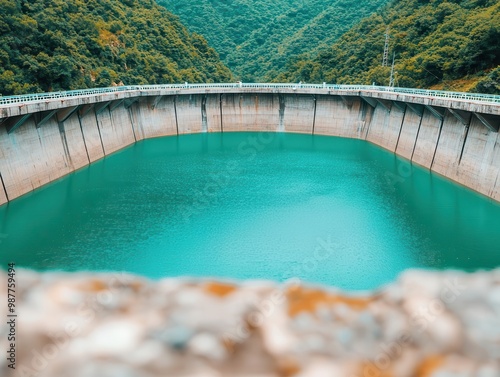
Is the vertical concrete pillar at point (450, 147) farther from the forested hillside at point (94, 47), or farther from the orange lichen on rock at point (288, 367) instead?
the forested hillside at point (94, 47)

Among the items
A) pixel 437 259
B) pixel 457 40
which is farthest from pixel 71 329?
pixel 457 40

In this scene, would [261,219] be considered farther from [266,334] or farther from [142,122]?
[142,122]

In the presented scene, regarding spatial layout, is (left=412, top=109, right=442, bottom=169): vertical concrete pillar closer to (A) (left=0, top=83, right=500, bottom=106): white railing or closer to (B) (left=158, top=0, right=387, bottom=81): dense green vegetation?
(A) (left=0, top=83, right=500, bottom=106): white railing

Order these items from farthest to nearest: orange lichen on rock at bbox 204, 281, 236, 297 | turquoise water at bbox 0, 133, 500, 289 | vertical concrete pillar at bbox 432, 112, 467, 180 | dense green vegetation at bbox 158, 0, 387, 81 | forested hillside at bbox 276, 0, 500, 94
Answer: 1. dense green vegetation at bbox 158, 0, 387, 81
2. forested hillside at bbox 276, 0, 500, 94
3. vertical concrete pillar at bbox 432, 112, 467, 180
4. turquoise water at bbox 0, 133, 500, 289
5. orange lichen on rock at bbox 204, 281, 236, 297

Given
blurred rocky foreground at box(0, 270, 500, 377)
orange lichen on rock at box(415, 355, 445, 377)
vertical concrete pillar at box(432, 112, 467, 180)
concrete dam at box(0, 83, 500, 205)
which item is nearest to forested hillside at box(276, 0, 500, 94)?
concrete dam at box(0, 83, 500, 205)

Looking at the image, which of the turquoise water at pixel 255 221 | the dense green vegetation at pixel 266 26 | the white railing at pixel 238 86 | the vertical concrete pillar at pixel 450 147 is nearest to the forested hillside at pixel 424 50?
the white railing at pixel 238 86

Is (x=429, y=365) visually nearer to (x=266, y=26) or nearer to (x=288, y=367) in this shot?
(x=288, y=367)
